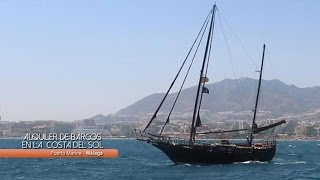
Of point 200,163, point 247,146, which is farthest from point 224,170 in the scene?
point 247,146

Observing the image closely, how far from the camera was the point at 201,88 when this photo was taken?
76562 millimetres

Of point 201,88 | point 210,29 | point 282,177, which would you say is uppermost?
point 210,29

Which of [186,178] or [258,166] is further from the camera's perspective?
[258,166]

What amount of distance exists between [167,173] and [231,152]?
1356 centimetres

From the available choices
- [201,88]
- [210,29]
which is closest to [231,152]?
[201,88]

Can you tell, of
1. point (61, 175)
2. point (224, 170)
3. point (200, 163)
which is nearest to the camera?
point (61, 175)

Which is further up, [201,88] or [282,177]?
[201,88]

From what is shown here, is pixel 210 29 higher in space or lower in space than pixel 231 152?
higher

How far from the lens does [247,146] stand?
75812 mm

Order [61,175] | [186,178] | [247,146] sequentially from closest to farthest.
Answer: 1. [186,178]
2. [61,175]
3. [247,146]

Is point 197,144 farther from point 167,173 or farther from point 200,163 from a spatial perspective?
point 167,173

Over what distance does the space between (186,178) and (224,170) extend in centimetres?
974

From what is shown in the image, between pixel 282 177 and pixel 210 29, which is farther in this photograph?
pixel 210 29

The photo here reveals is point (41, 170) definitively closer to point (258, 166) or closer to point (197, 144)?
point (197, 144)
